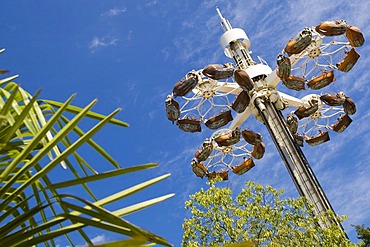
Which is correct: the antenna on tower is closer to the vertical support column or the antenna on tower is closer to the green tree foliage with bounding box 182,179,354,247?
the vertical support column

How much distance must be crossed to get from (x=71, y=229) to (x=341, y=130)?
18398 mm

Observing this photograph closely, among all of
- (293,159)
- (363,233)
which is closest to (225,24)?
(293,159)

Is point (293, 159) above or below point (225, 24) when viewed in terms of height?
below

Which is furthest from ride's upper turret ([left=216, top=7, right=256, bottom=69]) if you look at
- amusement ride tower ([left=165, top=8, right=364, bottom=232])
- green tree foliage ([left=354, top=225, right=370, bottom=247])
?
green tree foliage ([left=354, top=225, right=370, bottom=247])

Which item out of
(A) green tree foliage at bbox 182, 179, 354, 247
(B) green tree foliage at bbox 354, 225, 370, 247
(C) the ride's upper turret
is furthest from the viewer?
(B) green tree foliage at bbox 354, 225, 370, 247

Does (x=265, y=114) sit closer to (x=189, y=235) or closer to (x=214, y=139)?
(x=214, y=139)

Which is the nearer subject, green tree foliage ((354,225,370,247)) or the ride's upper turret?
the ride's upper turret

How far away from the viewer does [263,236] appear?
10.2 meters

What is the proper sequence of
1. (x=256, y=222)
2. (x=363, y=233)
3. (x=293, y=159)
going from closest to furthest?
(x=256, y=222), (x=293, y=159), (x=363, y=233)

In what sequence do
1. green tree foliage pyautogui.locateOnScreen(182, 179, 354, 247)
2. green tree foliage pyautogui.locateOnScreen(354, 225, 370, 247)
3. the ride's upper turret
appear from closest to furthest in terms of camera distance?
green tree foliage pyautogui.locateOnScreen(182, 179, 354, 247), the ride's upper turret, green tree foliage pyautogui.locateOnScreen(354, 225, 370, 247)

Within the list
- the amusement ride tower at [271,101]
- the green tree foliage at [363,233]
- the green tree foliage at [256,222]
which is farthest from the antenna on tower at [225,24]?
the green tree foliage at [363,233]

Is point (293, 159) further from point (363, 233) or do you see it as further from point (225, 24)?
point (363, 233)

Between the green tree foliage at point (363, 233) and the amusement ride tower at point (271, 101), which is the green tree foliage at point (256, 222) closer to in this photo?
the amusement ride tower at point (271, 101)

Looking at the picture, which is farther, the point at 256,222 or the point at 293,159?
the point at 293,159
